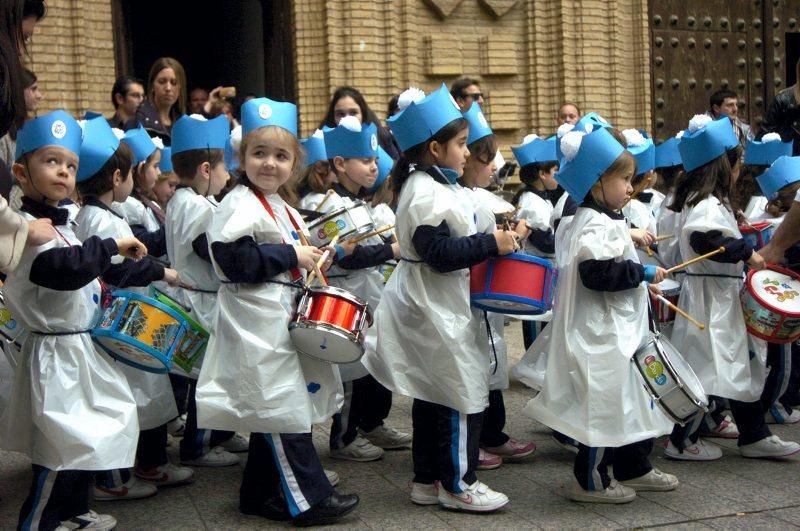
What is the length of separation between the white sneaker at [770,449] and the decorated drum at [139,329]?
3042 mm

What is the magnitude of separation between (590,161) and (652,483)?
→ 59.9 inches

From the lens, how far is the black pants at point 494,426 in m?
5.86

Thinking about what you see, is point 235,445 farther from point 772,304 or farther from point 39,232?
point 772,304

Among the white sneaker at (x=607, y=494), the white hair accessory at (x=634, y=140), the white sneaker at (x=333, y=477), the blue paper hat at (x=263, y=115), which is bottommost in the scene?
the white sneaker at (x=607, y=494)

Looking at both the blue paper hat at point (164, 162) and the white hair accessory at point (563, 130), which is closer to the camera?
the white hair accessory at point (563, 130)

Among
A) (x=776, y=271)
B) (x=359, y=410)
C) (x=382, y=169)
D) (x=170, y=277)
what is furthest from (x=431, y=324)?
(x=382, y=169)

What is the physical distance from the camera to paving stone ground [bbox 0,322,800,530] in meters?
4.70

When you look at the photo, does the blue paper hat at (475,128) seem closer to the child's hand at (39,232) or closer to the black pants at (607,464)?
the black pants at (607,464)

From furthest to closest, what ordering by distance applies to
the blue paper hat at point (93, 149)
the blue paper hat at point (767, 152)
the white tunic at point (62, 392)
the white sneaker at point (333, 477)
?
1. the blue paper hat at point (767, 152)
2. the white sneaker at point (333, 477)
3. the blue paper hat at point (93, 149)
4. the white tunic at point (62, 392)

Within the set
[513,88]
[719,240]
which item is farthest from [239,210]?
[513,88]

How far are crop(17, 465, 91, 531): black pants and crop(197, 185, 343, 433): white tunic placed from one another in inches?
22.0

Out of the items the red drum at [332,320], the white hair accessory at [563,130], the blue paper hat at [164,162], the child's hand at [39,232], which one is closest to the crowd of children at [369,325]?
the red drum at [332,320]

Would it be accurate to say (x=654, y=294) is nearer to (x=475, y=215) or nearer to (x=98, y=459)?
(x=475, y=215)

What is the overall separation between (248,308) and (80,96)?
Result: 242 inches
